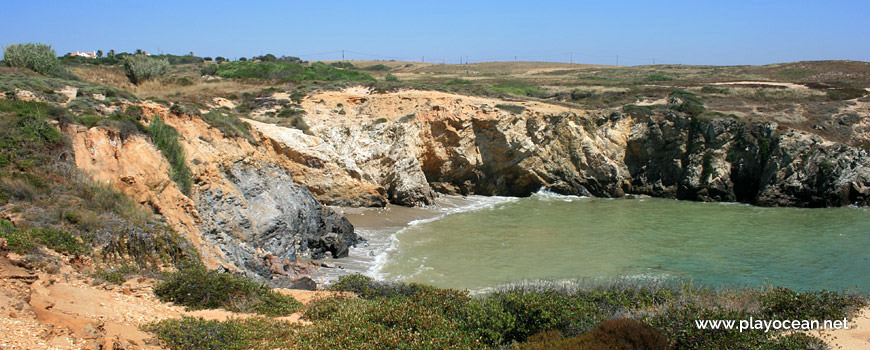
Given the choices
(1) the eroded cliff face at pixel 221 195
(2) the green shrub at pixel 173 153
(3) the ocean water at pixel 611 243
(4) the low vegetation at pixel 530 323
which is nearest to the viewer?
(4) the low vegetation at pixel 530 323

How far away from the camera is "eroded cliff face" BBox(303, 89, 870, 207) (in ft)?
78.5

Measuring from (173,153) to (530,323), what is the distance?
383 inches

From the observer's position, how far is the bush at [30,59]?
22.1 meters

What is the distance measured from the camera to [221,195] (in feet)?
42.7

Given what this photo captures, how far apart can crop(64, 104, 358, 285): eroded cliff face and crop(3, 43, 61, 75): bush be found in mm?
10561

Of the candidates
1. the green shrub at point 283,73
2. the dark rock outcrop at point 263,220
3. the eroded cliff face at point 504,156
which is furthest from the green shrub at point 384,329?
the green shrub at point 283,73

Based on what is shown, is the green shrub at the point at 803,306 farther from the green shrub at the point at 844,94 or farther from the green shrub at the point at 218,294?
the green shrub at the point at 844,94

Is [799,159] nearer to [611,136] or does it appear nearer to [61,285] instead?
[611,136]

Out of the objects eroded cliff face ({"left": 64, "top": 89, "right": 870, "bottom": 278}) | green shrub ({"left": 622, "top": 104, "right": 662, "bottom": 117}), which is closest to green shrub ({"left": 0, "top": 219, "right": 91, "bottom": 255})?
eroded cliff face ({"left": 64, "top": 89, "right": 870, "bottom": 278})

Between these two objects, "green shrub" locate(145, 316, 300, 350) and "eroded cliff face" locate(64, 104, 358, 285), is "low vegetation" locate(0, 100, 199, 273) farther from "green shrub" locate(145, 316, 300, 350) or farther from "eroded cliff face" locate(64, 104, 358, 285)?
"green shrub" locate(145, 316, 300, 350)

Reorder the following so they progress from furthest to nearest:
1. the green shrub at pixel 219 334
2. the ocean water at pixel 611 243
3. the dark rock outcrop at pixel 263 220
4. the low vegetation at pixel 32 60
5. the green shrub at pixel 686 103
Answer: the green shrub at pixel 686 103
the low vegetation at pixel 32 60
the ocean water at pixel 611 243
the dark rock outcrop at pixel 263 220
the green shrub at pixel 219 334

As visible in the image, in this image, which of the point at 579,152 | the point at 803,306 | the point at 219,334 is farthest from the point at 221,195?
the point at 579,152

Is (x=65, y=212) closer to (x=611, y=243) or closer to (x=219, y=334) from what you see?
(x=219, y=334)

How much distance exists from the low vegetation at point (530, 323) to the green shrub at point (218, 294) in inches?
21.7
